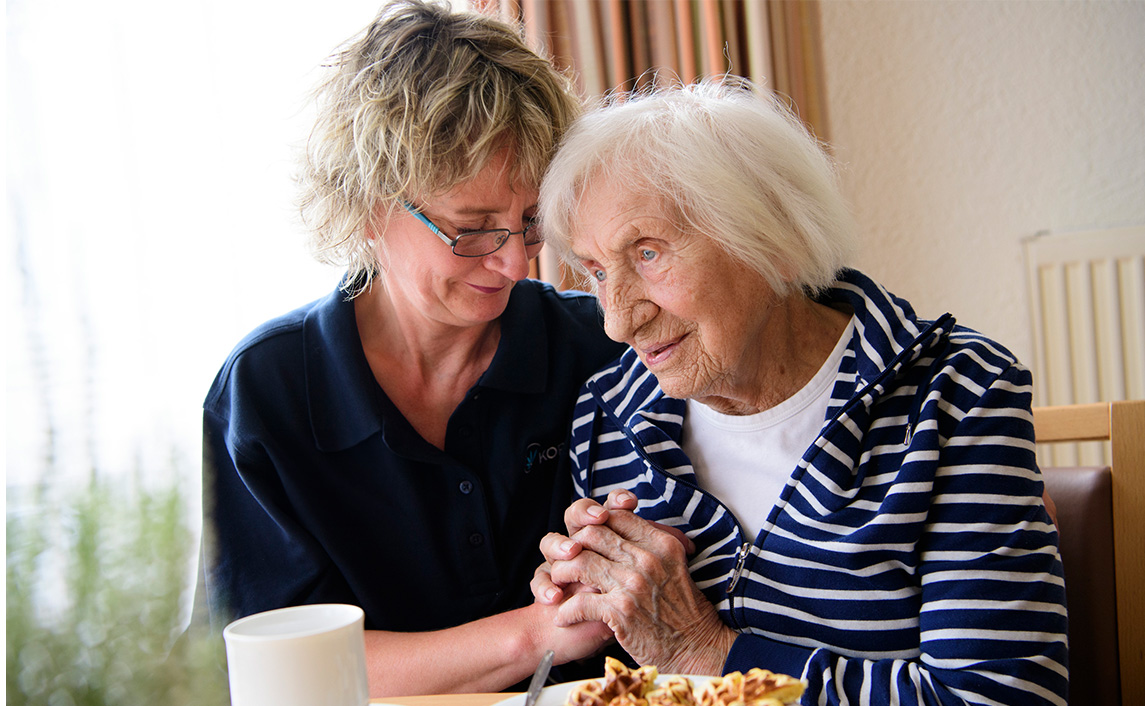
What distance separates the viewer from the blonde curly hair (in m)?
1.31

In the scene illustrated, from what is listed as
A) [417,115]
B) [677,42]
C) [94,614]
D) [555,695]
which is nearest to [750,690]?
[555,695]

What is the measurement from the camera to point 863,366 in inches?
47.2

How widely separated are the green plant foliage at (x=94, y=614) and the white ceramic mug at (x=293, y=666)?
935 mm

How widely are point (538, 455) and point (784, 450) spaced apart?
17.2 inches

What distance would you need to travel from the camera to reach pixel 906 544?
1.09 metres

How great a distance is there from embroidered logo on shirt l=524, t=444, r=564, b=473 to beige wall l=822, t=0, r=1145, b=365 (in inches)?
67.5

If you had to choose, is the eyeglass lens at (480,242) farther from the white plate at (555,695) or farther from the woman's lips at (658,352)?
the white plate at (555,695)

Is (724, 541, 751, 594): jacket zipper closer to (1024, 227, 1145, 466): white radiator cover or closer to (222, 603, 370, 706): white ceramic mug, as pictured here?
(222, 603, 370, 706): white ceramic mug

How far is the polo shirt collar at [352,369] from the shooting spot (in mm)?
1379

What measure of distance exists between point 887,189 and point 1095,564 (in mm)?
1881

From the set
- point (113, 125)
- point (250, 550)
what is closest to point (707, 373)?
point (250, 550)

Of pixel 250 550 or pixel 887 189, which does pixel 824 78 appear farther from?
pixel 250 550

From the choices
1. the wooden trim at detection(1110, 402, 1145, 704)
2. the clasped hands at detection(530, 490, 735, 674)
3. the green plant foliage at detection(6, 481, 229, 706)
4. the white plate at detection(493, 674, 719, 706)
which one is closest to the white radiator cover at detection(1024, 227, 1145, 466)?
the wooden trim at detection(1110, 402, 1145, 704)

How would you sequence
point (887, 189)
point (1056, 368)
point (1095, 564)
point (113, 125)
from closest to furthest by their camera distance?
1. point (1095, 564)
2. point (113, 125)
3. point (1056, 368)
4. point (887, 189)
